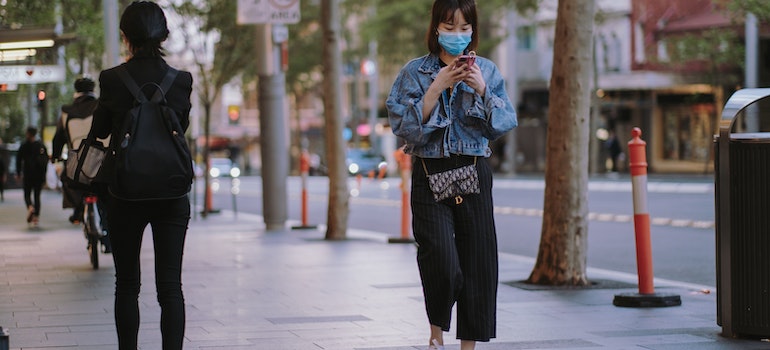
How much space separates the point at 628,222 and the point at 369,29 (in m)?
36.4

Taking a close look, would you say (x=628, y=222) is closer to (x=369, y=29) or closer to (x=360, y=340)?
(x=360, y=340)

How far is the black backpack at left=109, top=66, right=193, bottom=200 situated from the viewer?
5.83 meters

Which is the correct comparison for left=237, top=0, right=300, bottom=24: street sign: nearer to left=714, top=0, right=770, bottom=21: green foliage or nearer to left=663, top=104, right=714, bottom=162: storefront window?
left=714, top=0, right=770, bottom=21: green foliage

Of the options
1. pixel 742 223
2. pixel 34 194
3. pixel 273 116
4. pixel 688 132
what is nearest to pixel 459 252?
pixel 742 223

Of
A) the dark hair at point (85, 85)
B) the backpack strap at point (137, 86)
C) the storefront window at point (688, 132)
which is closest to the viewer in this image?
the backpack strap at point (137, 86)

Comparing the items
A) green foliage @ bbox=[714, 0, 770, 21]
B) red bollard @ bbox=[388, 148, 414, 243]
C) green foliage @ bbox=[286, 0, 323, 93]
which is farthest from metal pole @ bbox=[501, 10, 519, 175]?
red bollard @ bbox=[388, 148, 414, 243]

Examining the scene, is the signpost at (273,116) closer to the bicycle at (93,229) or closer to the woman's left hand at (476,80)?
the bicycle at (93,229)

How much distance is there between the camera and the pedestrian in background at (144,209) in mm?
6008

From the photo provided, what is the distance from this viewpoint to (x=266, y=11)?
19.1 m

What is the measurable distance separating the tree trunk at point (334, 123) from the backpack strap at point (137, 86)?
1147cm

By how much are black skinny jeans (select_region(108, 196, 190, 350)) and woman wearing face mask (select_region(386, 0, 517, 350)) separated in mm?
1067

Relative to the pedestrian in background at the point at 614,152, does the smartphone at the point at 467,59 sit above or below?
above

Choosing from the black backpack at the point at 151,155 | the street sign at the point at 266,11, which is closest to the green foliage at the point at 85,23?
the street sign at the point at 266,11

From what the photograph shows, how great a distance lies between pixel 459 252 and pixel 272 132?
14.8 metres
